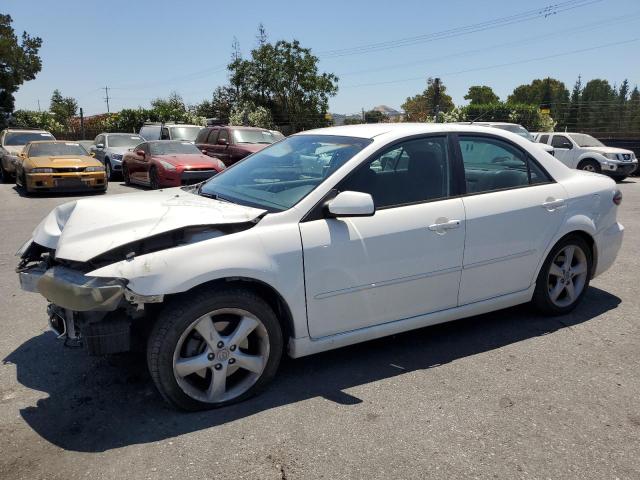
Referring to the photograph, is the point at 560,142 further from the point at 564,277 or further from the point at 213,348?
the point at 213,348

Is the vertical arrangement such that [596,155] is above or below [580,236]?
above

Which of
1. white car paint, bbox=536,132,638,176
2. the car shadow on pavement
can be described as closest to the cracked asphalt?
the car shadow on pavement

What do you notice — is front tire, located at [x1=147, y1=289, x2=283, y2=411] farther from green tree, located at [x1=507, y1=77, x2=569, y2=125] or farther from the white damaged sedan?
green tree, located at [x1=507, y1=77, x2=569, y2=125]

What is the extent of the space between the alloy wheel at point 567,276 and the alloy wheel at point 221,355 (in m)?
2.61

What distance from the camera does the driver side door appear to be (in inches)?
133

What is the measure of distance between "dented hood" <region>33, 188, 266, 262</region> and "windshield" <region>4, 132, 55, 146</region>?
52.4ft

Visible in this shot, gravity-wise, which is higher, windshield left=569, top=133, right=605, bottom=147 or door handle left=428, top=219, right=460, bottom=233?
windshield left=569, top=133, right=605, bottom=147

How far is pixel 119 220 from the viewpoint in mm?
3309

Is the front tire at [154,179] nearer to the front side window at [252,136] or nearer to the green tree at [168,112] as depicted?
the front side window at [252,136]

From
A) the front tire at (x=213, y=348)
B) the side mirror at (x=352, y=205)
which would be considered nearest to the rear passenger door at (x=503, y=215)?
the side mirror at (x=352, y=205)

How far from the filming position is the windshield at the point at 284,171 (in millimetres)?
3643

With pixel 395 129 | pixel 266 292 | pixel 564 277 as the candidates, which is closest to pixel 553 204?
pixel 564 277

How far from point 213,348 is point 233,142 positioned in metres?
12.4

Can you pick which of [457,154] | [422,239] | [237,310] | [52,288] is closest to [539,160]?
[457,154]
